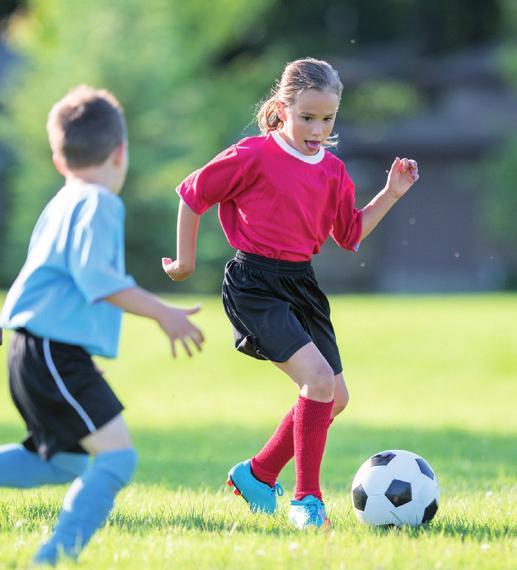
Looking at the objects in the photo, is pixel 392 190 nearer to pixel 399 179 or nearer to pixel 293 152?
pixel 399 179

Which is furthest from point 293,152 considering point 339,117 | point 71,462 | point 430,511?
point 339,117

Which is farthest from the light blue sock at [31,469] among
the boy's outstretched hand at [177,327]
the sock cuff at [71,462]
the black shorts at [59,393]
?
the boy's outstretched hand at [177,327]

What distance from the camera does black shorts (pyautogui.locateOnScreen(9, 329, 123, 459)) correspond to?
384 cm

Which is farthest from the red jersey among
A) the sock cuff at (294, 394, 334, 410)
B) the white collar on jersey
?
the sock cuff at (294, 394, 334, 410)

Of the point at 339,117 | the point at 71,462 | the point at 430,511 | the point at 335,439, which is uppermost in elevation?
the point at 339,117

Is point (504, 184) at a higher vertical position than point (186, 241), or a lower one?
higher

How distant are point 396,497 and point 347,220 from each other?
1.34m

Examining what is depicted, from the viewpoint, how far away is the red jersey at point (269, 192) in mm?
5027

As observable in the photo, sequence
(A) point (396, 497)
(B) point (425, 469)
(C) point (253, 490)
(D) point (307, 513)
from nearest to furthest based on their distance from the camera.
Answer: (D) point (307, 513) → (A) point (396, 497) → (B) point (425, 469) → (C) point (253, 490)

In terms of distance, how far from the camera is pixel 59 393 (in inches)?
151

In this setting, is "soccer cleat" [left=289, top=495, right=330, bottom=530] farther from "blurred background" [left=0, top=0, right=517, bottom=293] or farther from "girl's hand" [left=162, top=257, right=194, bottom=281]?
"blurred background" [left=0, top=0, right=517, bottom=293]

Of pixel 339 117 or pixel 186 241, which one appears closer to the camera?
pixel 186 241

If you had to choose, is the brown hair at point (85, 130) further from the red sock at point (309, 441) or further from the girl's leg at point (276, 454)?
the girl's leg at point (276, 454)

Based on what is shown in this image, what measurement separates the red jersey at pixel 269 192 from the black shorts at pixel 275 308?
0.24 feet
